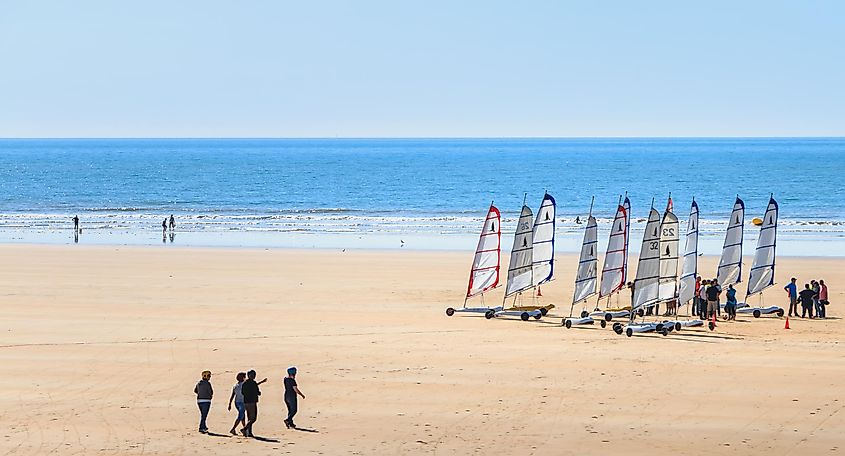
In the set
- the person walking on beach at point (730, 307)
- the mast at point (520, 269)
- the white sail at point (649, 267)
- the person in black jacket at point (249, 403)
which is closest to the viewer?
the person in black jacket at point (249, 403)

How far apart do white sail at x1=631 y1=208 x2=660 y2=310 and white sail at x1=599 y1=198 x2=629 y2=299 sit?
1682mm

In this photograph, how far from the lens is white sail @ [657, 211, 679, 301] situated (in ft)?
101

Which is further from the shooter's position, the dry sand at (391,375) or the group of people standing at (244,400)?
the group of people standing at (244,400)

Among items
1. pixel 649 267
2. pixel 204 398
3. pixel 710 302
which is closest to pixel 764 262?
pixel 710 302

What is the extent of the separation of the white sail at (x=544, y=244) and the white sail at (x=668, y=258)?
3482 millimetres

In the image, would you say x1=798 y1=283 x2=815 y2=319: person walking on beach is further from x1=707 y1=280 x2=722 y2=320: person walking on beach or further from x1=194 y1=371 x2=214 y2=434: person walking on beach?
x1=194 y1=371 x2=214 y2=434: person walking on beach

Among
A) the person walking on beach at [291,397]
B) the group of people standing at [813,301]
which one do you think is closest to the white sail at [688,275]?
the group of people standing at [813,301]

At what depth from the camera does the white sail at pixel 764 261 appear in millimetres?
34562

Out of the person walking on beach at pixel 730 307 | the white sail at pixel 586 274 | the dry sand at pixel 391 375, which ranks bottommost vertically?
the dry sand at pixel 391 375

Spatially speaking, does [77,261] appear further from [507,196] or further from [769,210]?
[507,196]

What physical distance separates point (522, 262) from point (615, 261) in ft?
8.46

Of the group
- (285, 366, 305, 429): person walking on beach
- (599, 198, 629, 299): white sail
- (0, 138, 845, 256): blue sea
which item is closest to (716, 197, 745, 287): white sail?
(599, 198, 629, 299): white sail

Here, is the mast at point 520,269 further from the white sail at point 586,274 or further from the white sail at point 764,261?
the white sail at point 764,261

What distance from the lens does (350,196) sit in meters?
107
